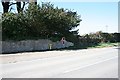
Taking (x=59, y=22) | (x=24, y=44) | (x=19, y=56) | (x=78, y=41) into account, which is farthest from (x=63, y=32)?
(x=19, y=56)

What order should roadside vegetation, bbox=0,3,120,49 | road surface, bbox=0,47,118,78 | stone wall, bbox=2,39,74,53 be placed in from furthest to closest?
roadside vegetation, bbox=0,3,120,49 < stone wall, bbox=2,39,74,53 < road surface, bbox=0,47,118,78

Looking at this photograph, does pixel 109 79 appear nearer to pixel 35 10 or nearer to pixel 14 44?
pixel 14 44

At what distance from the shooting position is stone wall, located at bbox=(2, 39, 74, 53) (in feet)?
134

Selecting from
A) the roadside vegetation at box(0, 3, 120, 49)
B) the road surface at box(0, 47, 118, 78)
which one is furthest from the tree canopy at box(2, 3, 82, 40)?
the road surface at box(0, 47, 118, 78)

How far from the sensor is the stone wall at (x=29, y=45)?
40.8 metres

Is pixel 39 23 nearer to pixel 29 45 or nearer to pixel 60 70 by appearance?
pixel 29 45

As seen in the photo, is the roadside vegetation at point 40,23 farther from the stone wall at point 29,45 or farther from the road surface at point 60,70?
the road surface at point 60,70

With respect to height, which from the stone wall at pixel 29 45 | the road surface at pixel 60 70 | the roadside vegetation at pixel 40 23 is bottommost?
the road surface at pixel 60 70

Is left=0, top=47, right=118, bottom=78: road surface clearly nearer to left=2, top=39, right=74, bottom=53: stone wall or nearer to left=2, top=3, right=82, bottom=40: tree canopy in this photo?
left=2, top=39, right=74, bottom=53: stone wall

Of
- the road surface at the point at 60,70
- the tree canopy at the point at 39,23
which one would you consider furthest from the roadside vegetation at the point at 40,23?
the road surface at the point at 60,70

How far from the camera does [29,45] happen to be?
149ft

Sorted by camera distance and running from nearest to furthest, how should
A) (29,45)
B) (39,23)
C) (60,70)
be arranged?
(60,70) → (29,45) → (39,23)

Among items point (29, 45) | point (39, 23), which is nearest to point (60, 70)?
point (29, 45)

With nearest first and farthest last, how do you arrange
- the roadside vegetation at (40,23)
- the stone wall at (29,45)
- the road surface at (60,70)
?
the road surface at (60,70)
the stone wall at (29,45)
the roadside vegetation at (40,23)
